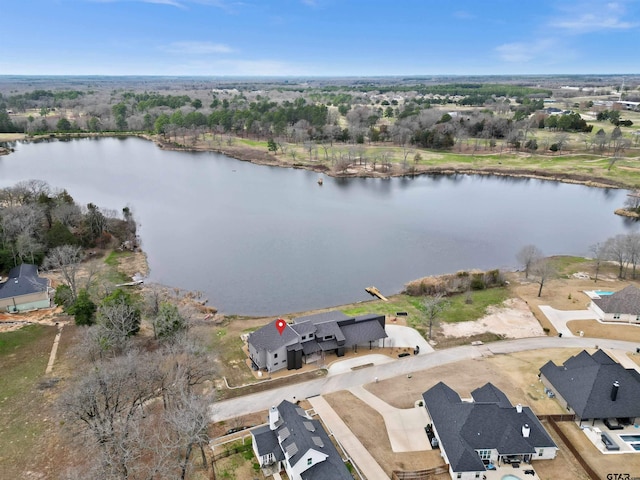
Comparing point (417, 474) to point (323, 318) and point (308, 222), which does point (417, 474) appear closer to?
point (323, 318)

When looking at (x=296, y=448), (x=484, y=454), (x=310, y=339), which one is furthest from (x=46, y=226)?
(x=484, y=454)

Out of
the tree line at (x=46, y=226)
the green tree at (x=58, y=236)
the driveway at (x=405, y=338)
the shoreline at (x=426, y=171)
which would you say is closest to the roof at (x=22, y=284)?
the tree line at (x=46, y=226)

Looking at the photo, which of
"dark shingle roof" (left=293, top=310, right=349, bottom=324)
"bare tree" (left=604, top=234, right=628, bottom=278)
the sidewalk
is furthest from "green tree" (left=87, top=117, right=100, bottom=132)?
"bare tree" (left=604, top=234, right=628, bottom=278)

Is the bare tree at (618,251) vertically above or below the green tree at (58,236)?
below

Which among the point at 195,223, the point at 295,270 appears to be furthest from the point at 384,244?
the point at 195,223

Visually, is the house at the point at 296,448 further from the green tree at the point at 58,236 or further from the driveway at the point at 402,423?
the green tree at the point at 58,236

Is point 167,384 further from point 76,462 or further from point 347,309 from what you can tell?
point 347,309
